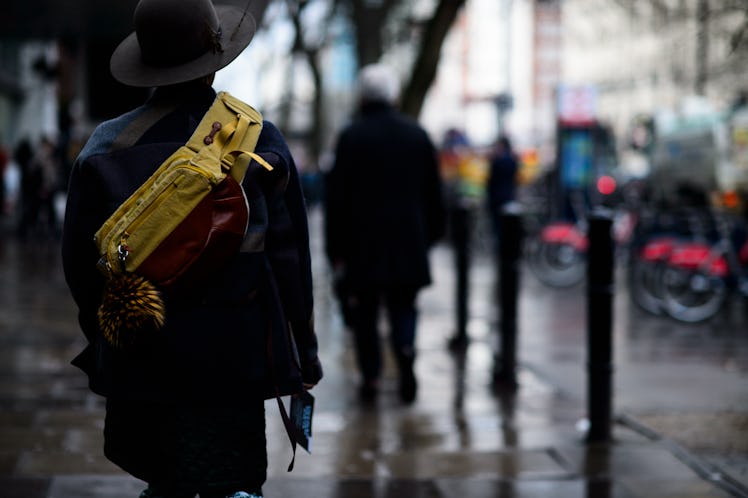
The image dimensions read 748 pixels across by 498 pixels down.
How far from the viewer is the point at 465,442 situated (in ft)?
19.7

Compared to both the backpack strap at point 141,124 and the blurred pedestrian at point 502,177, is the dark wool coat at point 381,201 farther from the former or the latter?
the blurred pedestrian at point 502,177

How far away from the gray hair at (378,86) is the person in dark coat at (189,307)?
366 cm

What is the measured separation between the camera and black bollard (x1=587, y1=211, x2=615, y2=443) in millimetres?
6117

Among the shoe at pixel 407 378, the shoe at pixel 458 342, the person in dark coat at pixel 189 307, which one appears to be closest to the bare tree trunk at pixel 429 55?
the shoe at pixel 458 342

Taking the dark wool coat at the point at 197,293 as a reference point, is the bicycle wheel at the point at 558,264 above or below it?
below

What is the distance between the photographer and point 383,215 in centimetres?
693

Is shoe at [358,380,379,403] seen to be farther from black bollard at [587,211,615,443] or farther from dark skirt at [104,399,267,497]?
dark skirt at [104,399,267,497]

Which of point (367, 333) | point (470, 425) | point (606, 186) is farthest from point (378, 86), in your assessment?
point (606, 186)

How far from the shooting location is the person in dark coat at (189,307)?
3.18 meters

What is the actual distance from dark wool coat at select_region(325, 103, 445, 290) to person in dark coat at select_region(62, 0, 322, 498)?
11.5 feet

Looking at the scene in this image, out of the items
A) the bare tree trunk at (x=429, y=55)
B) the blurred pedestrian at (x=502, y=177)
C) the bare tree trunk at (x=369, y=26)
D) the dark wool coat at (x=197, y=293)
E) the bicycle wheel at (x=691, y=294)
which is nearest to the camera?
the dark wool coat at (x=197, y=293)

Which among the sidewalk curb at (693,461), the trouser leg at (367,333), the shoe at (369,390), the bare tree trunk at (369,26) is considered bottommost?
the sidewalk curb at (693,461)

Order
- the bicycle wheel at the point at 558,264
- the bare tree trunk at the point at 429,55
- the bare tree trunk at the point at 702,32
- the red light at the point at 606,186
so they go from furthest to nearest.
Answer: the red light at the point at 606,186 < the bicycle wheel at the point at 558,264 < the bare tree trunk at the point at 429,55 < the bare tree trunk at the point at 702,32

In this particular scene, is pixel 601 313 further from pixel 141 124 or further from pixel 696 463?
pixel 141 124
